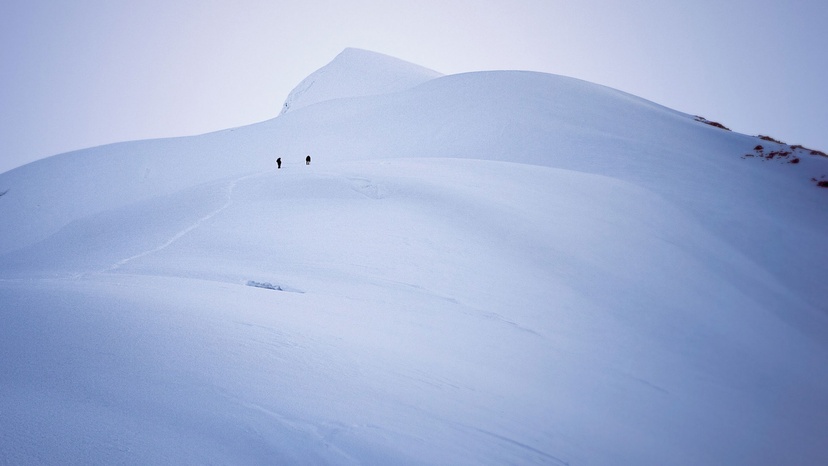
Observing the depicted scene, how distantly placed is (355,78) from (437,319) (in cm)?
3880

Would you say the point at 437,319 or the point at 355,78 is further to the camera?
the point at 355,78

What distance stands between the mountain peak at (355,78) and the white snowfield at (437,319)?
25278 mm

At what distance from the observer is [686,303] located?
26.2 feet

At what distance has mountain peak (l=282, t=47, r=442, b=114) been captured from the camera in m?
38.1

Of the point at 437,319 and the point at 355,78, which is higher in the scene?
the point at 355,78

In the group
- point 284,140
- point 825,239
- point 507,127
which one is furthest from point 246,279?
point 284,140

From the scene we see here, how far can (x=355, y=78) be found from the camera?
136 feet

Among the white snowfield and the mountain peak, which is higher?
the mountain peak

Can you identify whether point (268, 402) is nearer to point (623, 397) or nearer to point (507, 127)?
point (623, 397)

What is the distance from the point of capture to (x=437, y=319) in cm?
650

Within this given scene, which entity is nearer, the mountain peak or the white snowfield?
the white snowfield

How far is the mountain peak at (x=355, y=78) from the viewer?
3806cm

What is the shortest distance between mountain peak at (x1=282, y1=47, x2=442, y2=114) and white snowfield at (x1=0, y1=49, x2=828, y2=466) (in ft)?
82.9

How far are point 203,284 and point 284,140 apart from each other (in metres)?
19.3
